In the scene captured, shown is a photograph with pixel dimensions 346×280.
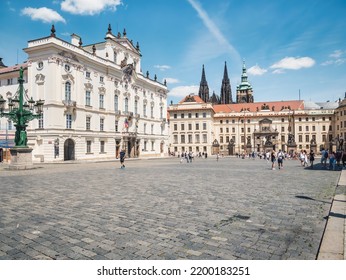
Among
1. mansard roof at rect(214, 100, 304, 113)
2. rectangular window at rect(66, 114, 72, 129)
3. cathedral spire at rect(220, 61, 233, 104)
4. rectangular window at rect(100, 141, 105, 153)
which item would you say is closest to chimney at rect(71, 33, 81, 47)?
rectangular window at rect(66, 114, 72, 129)

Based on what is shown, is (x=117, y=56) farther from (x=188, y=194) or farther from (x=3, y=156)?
(x=188, y=194)

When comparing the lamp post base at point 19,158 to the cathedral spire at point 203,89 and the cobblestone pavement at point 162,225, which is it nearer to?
the cobblestone pavement at point 162,225

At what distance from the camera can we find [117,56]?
45438mm

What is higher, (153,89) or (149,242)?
(153,89)

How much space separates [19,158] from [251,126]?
7115cm

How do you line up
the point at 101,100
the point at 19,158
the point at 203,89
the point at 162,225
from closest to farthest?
the point at 162,225, the point at 19,158, the point at 101,100, the point at 203,89

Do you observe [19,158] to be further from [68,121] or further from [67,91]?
[67,91]

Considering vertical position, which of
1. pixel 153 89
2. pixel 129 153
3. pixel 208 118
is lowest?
pixel 129 153

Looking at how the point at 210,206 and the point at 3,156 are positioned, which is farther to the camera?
the point at 3,156

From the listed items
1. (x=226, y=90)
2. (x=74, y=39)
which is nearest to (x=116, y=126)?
(x=74, y=39)

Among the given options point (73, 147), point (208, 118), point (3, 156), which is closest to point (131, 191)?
point (73, 147)

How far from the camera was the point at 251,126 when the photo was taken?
267 ft

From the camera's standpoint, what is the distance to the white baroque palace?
1302 inches

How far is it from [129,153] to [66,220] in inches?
1666
